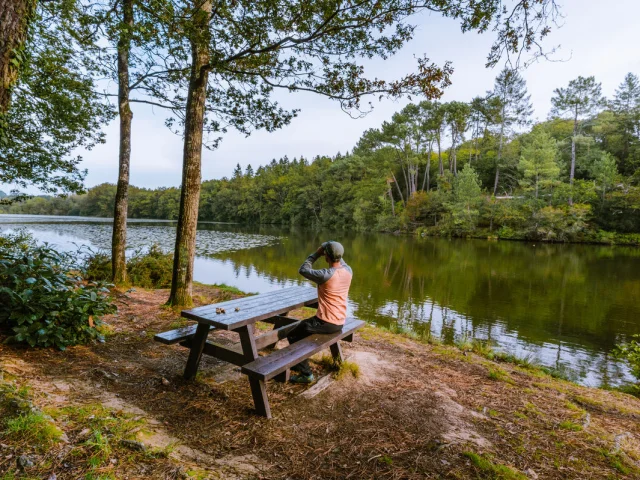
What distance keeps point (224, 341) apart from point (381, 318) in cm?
522

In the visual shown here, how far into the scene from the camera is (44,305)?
3.37 metres

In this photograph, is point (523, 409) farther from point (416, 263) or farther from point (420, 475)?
point (416, 263)

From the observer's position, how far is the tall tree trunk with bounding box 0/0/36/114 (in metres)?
1.95

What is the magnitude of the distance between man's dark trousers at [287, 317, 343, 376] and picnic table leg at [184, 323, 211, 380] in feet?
3.03

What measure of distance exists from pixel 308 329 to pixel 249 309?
2.16 feet

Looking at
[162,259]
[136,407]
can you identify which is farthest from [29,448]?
[162,259]

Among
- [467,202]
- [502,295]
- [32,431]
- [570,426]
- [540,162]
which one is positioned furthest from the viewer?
[467,202]

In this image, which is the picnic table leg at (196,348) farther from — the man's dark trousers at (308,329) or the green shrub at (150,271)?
the green shrub at (150,271)

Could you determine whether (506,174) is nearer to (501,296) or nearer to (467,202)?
(467,202)

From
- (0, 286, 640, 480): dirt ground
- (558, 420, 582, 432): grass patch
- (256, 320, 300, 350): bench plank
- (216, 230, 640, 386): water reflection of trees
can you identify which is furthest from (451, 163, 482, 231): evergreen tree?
(256, 320, 300, 350): bench plank

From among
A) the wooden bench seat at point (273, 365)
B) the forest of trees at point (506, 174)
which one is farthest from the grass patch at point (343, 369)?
the forest of trees at point (506, 174)

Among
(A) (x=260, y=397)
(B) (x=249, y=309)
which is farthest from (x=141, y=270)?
(A) (x=260, y=397)

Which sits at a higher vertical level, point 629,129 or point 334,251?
point 629,129

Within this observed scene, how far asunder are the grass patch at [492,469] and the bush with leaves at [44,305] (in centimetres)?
394
